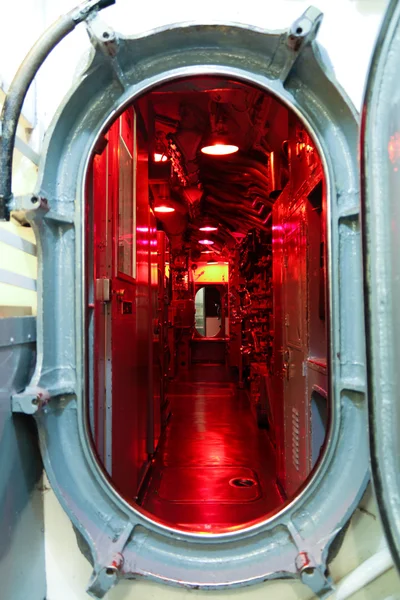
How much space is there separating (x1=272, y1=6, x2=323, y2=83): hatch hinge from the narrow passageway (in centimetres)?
187

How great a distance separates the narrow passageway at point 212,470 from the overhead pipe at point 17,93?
1.54m

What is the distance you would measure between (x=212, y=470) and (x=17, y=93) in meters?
3.87

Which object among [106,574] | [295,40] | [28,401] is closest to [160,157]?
[295,40]

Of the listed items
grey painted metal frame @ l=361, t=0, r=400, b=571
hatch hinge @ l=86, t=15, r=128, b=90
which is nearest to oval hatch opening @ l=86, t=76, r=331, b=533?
hatch hinge @ l=86, t=15, r=128, b=90

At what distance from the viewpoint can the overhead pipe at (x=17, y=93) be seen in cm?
136

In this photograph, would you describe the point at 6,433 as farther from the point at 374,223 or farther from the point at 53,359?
the point at 374,223

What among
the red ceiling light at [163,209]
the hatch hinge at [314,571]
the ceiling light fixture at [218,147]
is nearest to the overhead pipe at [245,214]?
the red ceiling light at [163,209]

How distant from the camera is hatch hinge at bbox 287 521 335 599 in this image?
Result: 153 centimetres

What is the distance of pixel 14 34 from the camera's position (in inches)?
63.3

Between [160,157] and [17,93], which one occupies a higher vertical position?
[160,157]

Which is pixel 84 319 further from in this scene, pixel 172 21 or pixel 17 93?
pixel 172 21

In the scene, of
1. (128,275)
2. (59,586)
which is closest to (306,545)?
(59,586)

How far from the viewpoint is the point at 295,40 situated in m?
1.54

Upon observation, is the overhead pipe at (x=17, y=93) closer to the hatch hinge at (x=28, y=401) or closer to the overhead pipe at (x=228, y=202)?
the hatch hinge at (x=28, y=401)
